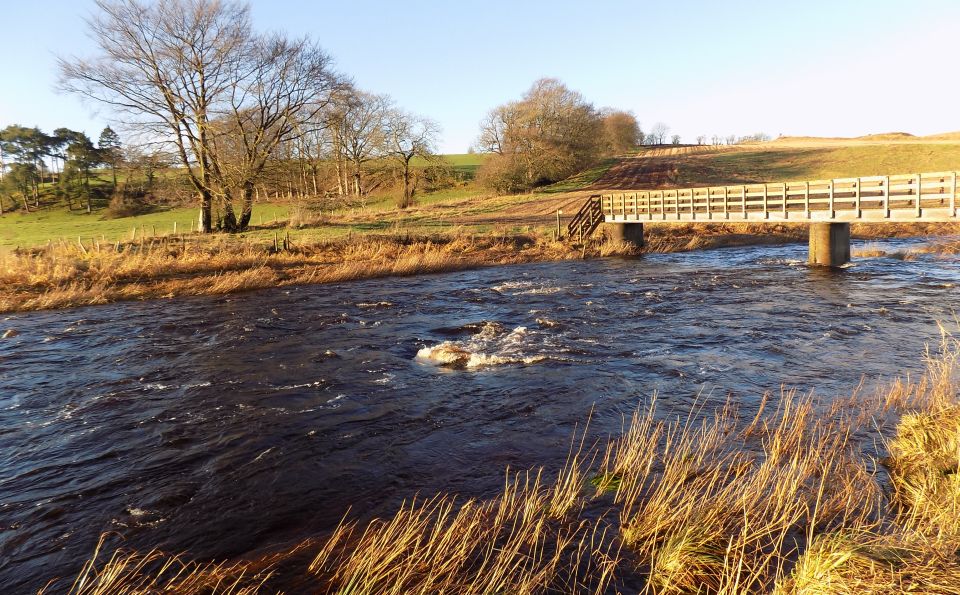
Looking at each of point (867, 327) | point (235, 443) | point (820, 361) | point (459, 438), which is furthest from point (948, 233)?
point (235, 443)

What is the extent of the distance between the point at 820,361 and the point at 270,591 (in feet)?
34.9

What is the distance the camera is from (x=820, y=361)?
36.1ft

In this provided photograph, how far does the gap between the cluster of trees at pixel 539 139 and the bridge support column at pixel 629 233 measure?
31.1 metres

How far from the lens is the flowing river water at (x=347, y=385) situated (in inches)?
253

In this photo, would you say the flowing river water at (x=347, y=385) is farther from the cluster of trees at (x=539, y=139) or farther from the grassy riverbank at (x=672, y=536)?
the cluster of trees at (x=539, y=139)

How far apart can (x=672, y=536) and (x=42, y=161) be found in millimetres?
92539

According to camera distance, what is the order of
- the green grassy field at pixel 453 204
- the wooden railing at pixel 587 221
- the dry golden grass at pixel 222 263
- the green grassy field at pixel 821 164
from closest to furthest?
the dry golden grass at pixel 222 263 → the wooden railing at pixel 587 221 → the green grassy field at pixel 453 204 → the green grassy field at pixel 821 164

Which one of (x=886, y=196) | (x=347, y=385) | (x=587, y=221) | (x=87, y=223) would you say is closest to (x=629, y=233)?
(x=587, y=221)

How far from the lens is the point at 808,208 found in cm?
2284

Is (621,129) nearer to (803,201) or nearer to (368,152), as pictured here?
(368,152)

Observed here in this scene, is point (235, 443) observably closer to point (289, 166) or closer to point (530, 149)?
point (289, 166)

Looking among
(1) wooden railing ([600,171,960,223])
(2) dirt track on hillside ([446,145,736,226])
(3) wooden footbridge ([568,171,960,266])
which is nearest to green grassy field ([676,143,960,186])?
(2) dirt track on hillside ([446,145,736,226])

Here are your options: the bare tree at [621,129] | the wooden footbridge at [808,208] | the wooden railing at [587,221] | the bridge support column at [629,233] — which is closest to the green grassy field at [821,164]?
the bare tree at [621,129]

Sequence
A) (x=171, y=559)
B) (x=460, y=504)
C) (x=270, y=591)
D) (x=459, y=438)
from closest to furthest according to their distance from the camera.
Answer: (x=270, y=591) → (x=171, y=559) → (x=460, y=504) → (x=459, y=438)
